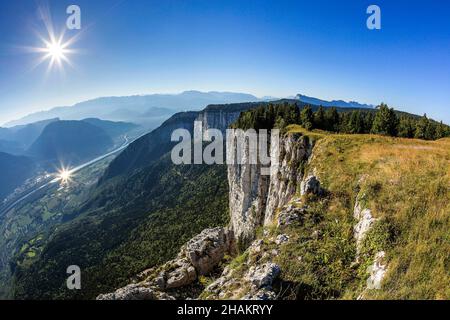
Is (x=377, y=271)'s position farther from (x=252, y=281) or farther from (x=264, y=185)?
(x=264, y=185)

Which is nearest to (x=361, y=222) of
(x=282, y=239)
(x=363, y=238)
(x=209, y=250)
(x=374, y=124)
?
(x=363, y=238)

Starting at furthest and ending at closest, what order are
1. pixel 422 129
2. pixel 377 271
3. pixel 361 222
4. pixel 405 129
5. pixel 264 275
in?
pixel 422 129, pixel 405 129, pixel 361 222, pixel 264 275, pixel 377 271

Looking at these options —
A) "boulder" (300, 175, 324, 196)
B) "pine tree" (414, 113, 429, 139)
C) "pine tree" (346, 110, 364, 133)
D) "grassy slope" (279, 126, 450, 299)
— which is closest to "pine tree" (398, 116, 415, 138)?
"pine tree" (414, 113, 429, 139)

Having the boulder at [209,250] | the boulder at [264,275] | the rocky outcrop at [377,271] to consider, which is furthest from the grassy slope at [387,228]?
the boulder at [209,250]

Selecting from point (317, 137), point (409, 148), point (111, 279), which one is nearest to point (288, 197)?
point (317, 137)
